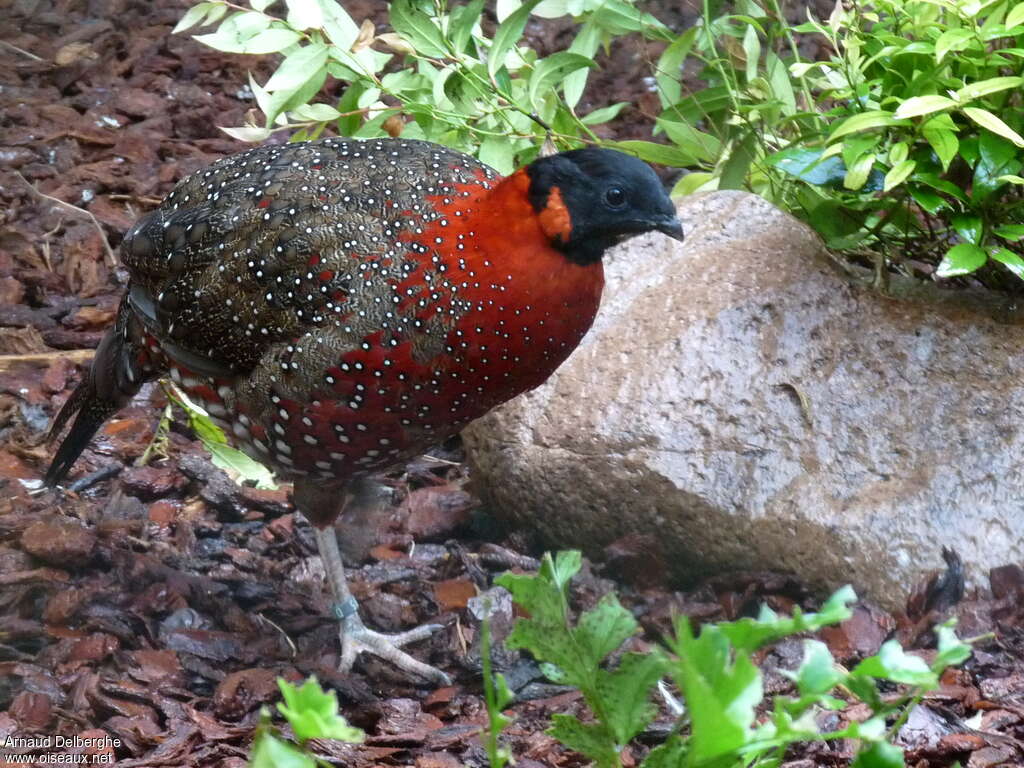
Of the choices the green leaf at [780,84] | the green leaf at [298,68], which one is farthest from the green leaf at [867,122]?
the green leaf at [298,68]

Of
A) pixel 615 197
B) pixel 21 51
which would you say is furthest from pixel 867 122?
pixel 21 51

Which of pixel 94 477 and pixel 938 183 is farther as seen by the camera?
pixel 94 477

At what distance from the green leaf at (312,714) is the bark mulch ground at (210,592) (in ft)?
4.46

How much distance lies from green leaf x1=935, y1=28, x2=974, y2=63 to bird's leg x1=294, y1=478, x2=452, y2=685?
226 cm

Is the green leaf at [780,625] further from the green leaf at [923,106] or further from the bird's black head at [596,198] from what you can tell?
the green leaf at [923,106]

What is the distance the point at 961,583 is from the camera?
3.68 meters

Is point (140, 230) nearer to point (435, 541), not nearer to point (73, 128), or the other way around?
point (435, 541)

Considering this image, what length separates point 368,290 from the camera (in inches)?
135

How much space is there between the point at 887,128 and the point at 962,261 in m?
0.51

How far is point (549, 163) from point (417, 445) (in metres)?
0.92

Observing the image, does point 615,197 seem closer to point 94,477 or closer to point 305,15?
point 305,15

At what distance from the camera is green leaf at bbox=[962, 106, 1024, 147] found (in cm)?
360

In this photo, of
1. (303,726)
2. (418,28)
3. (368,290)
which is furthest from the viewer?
(418,28)

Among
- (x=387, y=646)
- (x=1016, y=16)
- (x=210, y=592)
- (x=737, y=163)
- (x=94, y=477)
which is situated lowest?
(x=94, y=477)
